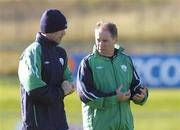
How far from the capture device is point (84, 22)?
1227 inches

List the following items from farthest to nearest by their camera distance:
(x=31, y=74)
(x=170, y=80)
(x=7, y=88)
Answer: (x=7, y=88) < (x=170, y=80) < (x=31, y=74)

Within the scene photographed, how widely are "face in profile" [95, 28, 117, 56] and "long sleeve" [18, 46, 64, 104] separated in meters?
0.64

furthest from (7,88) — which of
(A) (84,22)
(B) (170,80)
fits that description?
(A) (84,22)

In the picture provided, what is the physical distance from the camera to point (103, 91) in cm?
807

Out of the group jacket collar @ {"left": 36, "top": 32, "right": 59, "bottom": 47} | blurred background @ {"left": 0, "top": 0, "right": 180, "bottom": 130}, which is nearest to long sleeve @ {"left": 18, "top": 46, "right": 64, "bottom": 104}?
jacket collar @ {"left": 36, "top": 32, "right": 59, "bottom": 47}

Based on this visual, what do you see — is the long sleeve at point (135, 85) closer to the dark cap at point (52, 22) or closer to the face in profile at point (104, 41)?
the face in profile at point (104, 41)

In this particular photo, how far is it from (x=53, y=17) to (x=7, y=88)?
14.3 metres

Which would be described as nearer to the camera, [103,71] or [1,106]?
[103,71]

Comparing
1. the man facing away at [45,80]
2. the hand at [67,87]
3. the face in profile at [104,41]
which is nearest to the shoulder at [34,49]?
the man facing away at [45,80]

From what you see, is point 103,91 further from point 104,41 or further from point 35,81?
point 35,81

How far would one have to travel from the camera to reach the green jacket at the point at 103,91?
803 centimetres

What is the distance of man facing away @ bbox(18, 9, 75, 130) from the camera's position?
752cm

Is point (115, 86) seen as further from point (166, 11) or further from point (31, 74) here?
point (166, 11)

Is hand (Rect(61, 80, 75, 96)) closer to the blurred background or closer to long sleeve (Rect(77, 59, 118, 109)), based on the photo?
long sleeve (Rect(77, 59, 118, 109))
